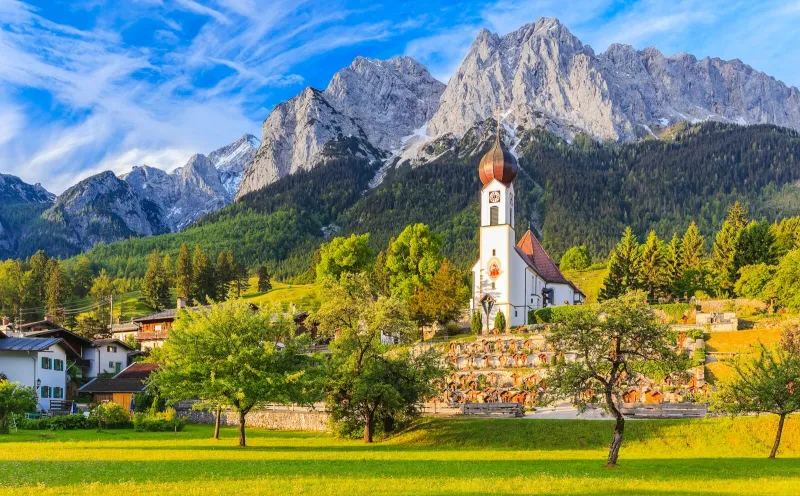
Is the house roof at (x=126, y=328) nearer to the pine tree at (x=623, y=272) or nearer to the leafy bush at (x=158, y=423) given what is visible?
the leafy bush at (x=158, y=423)

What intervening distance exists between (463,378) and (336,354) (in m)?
18.2

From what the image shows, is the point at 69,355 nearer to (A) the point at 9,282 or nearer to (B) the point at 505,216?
(B) the point at 505,216

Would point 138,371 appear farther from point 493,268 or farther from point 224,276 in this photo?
point 224,276

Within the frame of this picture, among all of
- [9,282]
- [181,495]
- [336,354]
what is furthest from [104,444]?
[9,282]

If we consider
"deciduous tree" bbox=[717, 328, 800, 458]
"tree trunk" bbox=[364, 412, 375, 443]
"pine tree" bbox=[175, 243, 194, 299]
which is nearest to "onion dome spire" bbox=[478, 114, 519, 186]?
"tree trunk" bbox=[364, 412, 375, 443]

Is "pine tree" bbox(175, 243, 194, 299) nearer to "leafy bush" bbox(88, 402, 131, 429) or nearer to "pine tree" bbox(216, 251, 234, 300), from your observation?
"pine tree" bbox(216, 251, 234, 300)

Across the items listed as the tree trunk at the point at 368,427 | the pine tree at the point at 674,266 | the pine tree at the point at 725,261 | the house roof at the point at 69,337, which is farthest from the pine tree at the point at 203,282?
the tree trunk at the point at 368,427

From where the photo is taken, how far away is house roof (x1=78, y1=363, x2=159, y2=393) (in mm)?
59600

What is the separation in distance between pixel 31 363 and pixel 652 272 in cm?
7294

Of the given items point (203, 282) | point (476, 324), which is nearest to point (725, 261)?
point (476, 324)

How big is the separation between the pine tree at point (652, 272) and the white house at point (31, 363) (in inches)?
2756

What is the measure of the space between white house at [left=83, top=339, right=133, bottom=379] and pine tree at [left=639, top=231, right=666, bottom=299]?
64.6 metres

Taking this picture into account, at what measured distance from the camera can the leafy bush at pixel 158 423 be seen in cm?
4591

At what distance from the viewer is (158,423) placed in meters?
46.1
